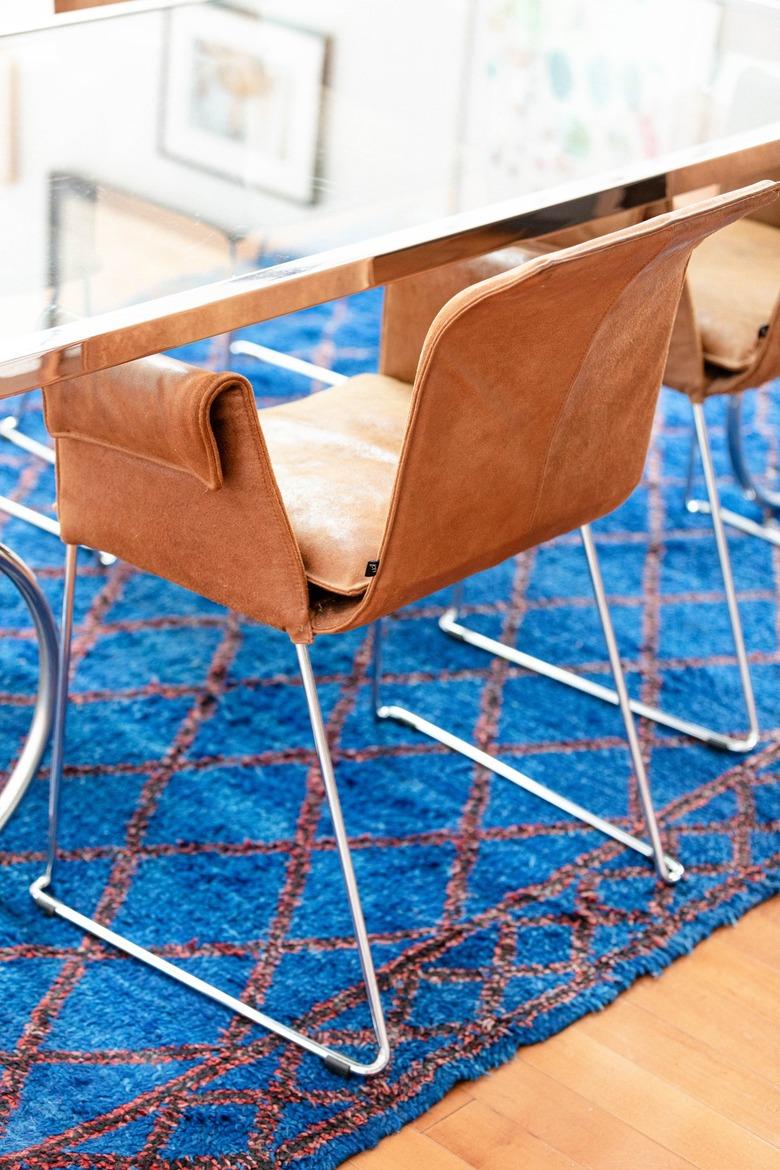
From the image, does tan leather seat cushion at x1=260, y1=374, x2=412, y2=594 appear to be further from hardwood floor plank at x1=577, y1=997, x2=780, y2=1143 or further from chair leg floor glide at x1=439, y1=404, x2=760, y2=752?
hardwood floor plank at x1=577, y1=997, x2=780, y2=1143

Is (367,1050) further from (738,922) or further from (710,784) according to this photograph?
(710,784)

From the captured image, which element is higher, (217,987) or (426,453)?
(426,453)

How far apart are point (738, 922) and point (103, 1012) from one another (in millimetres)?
776

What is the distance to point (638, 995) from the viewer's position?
1808 millimetres

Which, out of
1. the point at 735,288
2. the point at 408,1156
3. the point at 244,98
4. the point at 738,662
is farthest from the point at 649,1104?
the point at 244,98

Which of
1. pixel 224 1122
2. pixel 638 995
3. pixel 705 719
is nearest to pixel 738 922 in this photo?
pixel 638 995

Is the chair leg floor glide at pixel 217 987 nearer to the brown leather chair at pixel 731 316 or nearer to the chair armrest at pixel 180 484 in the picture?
the chair armrest at pixel 180 484

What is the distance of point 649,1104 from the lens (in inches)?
65.1

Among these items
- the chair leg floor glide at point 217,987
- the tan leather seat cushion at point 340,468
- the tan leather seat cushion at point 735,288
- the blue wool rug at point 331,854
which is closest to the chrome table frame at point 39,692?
the chair leg floor glide at point 217,987

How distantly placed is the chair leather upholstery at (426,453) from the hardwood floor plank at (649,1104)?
0.53 metres

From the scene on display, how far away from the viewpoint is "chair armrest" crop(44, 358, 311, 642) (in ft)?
4.66

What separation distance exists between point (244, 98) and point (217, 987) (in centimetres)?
112

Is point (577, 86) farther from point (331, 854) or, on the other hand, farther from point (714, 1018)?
point (714, 1018)

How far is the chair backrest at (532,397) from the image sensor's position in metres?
1.40
